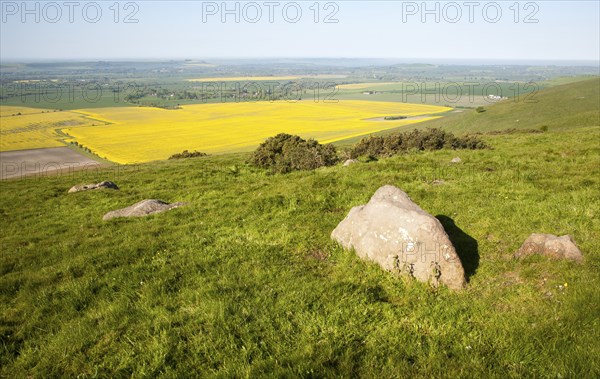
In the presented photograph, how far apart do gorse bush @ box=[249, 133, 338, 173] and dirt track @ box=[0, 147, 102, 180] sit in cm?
3239

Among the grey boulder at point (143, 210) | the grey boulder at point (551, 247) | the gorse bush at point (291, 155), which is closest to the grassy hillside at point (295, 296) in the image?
the grey boulder at point (551, 247)

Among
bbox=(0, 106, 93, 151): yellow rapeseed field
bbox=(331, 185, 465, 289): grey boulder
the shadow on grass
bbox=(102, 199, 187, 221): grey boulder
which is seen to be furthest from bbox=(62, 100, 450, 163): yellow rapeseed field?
bbox=(331, 185, 465, 289): grey boulder

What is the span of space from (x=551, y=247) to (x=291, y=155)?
20708 mm

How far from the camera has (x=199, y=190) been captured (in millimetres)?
20672

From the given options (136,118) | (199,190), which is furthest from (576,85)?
(136,118)

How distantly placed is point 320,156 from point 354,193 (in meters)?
11.6

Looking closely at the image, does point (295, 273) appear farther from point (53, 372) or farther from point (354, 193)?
point (354, 193)

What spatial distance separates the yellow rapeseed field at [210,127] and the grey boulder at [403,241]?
57204 mm

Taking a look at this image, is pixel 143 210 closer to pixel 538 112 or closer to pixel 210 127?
pixel 538 112

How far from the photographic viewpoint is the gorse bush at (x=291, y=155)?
26.9 m

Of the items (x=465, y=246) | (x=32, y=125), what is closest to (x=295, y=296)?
(x=465, y=246)

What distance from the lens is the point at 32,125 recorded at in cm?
10600

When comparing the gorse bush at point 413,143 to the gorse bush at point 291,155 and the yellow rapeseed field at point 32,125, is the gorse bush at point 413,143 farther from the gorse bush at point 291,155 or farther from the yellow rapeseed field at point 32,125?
the yellow rapeseed field at point 32,125

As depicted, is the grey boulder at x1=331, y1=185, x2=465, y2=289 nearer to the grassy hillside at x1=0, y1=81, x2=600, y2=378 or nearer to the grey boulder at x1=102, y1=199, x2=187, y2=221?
the grassy hillside at x1=0, y1=81, x2=600, y2=378
